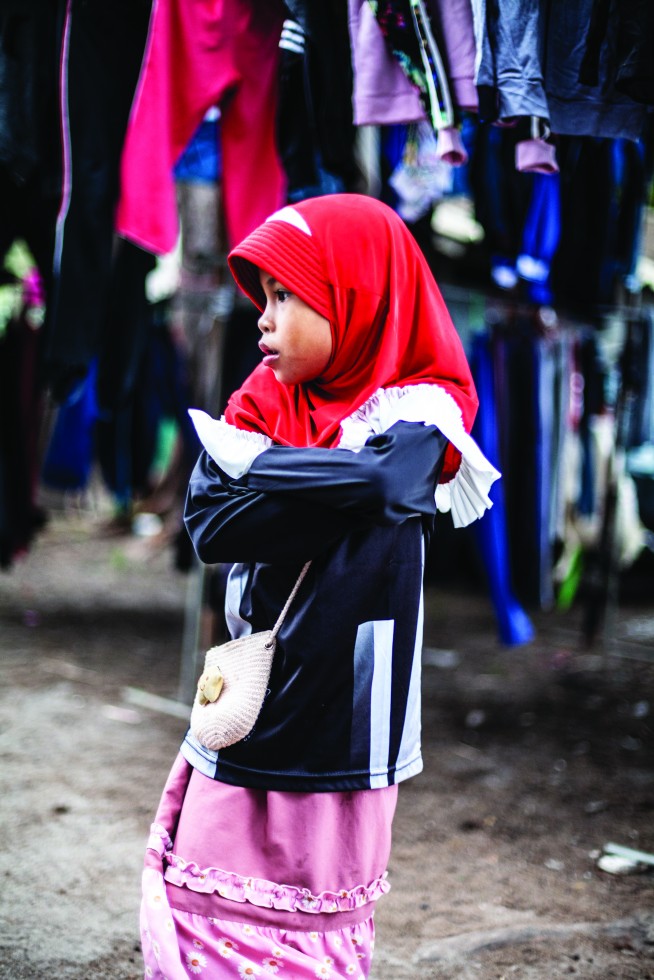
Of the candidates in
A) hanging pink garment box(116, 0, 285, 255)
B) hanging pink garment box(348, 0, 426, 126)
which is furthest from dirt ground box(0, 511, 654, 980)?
hanging pink garment box(348, 0, 426, 126)

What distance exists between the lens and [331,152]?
9.40ft

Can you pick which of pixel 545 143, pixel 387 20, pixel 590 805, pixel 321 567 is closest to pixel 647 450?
pixel 590 805

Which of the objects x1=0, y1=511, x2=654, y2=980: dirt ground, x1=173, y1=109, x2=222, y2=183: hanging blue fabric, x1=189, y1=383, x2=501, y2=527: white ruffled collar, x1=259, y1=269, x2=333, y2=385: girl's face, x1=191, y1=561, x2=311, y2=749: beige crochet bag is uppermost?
x1=173, y1=109, x2=222, y2=183: hanging blue fabric

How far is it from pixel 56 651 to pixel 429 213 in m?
3.38

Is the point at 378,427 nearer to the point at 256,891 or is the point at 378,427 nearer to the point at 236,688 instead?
the point at 236,688

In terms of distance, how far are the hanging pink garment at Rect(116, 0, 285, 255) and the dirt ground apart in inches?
84.7

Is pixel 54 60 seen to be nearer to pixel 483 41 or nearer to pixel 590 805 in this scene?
pixel 483 41

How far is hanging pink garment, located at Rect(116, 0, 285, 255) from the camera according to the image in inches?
129

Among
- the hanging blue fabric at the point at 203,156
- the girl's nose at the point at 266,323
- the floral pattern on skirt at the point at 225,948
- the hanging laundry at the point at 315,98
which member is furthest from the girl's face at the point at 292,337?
the hanging blue fabric at the point at 203,156

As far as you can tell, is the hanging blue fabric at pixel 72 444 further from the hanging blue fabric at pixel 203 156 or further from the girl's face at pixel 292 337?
the girl's face at pixel 292 337

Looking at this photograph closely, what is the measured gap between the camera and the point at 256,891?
1.61 meters

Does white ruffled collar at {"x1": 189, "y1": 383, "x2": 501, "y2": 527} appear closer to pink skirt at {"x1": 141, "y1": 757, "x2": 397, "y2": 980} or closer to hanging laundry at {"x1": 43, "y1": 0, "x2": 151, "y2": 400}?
pink skirt at {"x1": 141, "y1": 757, "x2": 397, "y2": 980}

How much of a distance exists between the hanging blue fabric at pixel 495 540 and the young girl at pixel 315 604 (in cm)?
281

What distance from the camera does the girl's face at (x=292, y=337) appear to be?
1.62 meters
